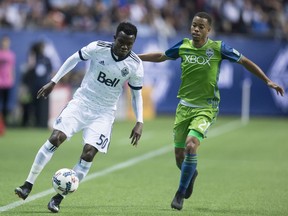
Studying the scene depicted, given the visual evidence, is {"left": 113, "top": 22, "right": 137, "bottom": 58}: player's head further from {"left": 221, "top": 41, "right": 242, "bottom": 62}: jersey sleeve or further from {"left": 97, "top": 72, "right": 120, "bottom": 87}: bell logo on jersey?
{"left": 221, "top": 41, "right": 242, "bottom": 62}: jersey sleeve

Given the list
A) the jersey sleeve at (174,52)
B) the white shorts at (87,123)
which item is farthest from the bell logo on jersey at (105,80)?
the jersey sleeve at (174,52)

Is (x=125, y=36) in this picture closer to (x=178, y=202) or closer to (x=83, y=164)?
(x=83, y=164)

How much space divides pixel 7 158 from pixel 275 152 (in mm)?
5838

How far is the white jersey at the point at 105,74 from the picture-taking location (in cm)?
1037

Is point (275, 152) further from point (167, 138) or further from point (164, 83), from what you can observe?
point (164, 83)

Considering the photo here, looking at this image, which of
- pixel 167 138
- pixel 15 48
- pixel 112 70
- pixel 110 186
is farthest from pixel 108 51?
pixel 15 48

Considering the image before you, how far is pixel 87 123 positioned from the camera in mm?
10352

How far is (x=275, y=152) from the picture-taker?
60.6 feet

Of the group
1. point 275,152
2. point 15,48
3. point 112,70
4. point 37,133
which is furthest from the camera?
point 15,48

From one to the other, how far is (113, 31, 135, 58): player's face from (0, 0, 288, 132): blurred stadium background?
15.1m

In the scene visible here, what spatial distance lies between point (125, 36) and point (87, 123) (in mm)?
Answer: 1155

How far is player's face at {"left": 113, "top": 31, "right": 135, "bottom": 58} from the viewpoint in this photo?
10094 mm

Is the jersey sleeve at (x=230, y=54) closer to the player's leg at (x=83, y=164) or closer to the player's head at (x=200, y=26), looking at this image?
the player's head at (x=200, y=26)

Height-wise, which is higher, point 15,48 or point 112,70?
point 112,70
